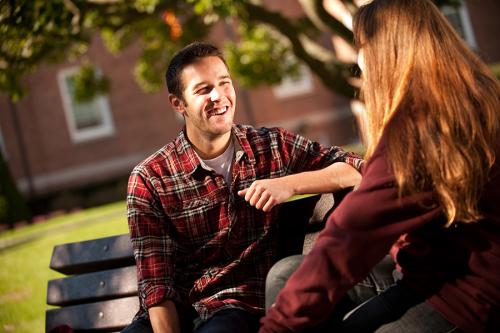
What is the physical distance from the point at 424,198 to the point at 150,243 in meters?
1.28

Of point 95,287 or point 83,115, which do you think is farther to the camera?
point 83,115

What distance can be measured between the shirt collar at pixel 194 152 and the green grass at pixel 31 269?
10.5 feet

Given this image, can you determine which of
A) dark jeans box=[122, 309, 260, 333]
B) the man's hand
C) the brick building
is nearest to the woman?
dark jeans box=[122, 309, 260, 333]

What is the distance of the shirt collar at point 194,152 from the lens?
2877mm

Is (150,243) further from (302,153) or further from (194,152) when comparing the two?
(302,153)

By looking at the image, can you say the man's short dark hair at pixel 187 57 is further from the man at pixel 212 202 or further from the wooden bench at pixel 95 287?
the wooden bench at pixel 95 287

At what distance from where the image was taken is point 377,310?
7.10 feet

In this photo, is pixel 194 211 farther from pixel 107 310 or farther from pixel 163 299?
pixel 107 310

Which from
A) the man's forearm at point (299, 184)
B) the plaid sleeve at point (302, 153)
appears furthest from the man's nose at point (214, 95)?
the man's forearm at point (299, 184)

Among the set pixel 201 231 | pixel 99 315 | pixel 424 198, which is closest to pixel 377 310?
pixel 424 198

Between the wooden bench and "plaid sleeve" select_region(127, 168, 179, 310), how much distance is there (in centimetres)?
40

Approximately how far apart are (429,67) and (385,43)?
175 millimetres

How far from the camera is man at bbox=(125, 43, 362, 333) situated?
2.69 metres

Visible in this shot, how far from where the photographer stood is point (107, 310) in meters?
3.21
